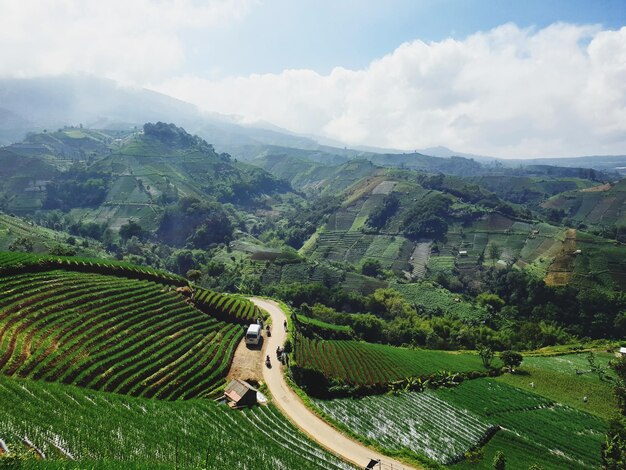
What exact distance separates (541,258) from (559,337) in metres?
63.5

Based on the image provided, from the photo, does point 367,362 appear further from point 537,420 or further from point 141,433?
point 141,433

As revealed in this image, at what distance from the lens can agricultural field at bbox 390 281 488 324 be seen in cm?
13812

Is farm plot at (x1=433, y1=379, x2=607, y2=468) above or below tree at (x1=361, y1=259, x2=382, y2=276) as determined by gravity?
above

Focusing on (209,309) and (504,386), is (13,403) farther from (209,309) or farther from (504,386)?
(504,386)

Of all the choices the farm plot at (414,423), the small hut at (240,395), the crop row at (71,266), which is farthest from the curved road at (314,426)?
the crop row at (71,266)

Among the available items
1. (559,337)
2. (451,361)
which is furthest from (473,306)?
(451,361)

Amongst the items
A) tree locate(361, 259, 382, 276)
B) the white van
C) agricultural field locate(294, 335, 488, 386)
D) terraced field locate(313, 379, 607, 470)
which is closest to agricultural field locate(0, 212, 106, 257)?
the white van

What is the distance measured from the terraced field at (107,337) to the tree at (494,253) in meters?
154

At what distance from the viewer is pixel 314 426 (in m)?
43.1

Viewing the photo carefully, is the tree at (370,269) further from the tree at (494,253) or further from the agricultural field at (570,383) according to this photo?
the agricultural field at (570,383)

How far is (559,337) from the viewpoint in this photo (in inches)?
4732

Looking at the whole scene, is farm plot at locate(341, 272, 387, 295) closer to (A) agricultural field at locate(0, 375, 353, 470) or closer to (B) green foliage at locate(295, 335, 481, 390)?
(B) green foliage at locate(295, 335, 481, 390)

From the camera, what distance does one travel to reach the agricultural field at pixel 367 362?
62.4 metres

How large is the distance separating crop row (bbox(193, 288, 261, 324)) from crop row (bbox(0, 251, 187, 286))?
6.46 metres
